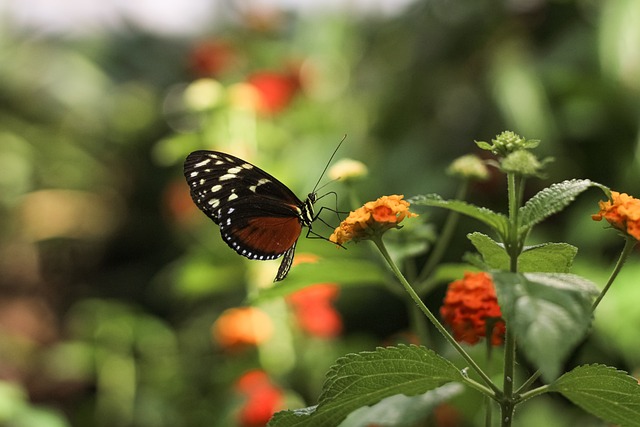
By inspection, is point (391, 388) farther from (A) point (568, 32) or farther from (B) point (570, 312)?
(A) point (568, 32)

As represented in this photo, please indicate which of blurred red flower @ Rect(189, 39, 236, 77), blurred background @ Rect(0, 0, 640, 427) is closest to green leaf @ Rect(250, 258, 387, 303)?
blurred background @ Rect(0, 0, 640, 427)

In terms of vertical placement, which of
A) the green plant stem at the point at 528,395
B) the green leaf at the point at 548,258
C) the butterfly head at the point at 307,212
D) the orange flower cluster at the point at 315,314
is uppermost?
the green leaf at the point at 548,258

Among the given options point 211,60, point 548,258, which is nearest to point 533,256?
point 548,258

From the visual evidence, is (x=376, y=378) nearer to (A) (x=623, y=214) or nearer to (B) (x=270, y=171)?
(A) (x=623, y=214)

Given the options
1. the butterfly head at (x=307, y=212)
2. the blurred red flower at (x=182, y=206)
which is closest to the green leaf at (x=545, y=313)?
the butterfly head at (x=307, y=212)

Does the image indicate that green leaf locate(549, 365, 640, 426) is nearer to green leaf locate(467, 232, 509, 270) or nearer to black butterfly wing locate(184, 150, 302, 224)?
green leaf locate(467, 232, 509, 270)

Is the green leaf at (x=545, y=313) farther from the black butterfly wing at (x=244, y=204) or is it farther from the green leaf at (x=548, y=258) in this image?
the black butterfly wing at (x=244, y=204)
